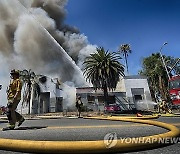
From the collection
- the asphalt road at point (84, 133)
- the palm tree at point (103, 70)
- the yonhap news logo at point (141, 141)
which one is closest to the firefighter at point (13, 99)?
the asphalt road at point (84, 133)

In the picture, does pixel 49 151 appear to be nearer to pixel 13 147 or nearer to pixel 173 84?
pixel 13 147

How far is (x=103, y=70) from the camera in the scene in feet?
107

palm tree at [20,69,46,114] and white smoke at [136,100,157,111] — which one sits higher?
palm tree at [20,69,46,114]

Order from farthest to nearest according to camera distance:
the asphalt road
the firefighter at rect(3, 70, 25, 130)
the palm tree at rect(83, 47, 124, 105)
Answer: the palm tree at rect(83, 47, 124, 105) < the firefighter at rect(3, 70, 25, 130) < the asphalt road

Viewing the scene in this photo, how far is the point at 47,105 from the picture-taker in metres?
41.3

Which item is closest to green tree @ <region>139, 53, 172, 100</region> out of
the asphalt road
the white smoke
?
the white smoke

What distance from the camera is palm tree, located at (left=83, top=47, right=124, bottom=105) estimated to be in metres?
31.9

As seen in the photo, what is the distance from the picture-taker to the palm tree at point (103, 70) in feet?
105

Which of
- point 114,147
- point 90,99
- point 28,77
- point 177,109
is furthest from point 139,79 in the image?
point 114,147

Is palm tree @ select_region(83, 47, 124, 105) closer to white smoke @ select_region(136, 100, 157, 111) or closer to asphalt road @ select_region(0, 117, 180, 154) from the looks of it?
white smoke @ select_region(136, 100, 157, 111)

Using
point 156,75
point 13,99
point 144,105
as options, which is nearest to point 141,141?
point 13,99

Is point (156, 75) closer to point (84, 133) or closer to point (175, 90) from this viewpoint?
point (175, 90)

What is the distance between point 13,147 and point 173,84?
71.6 ft

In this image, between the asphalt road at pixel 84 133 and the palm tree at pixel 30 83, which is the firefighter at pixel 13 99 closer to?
the asphalt road at pixel 84 133
